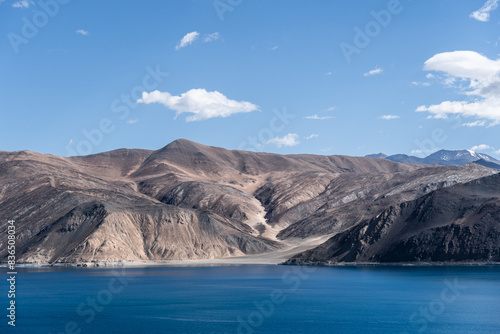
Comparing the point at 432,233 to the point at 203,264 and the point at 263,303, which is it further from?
the point at 263,303

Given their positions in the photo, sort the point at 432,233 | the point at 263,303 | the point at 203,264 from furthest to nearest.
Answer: the point at 203,264
the point at 432,233
the point at 263,303

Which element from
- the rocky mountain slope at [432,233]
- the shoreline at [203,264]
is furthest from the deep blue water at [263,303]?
the rocky mountain slope at [432,233]

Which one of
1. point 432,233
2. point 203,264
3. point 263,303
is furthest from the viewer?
point 203,264

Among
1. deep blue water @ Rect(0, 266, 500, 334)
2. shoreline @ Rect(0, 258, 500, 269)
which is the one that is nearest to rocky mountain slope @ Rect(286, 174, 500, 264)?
shoreline @ Rect(0, 258, 500, 269)

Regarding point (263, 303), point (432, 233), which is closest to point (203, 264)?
point (432, 233)

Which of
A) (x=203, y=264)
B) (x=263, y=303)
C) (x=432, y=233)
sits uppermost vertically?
(x=432, y=233)

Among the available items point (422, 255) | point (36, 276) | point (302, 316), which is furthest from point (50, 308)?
point (422, 255)

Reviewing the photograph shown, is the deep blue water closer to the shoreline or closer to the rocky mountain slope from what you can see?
the shoreline

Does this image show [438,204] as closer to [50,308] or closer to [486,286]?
[486,286]

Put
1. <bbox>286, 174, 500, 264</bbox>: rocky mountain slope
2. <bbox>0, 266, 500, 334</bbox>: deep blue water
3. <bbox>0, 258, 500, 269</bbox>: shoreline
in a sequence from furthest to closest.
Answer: <bbox>0, 258, 500, 269</bbox>: shoreline
<bbox>286, 174, 500, 264</bbox>: rocky mountain slope
<bbox>0, 266, 500, 334</bbox>: deep blue water
